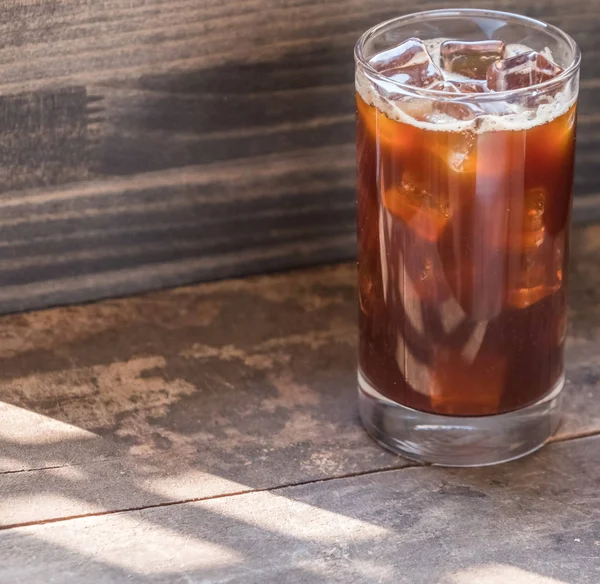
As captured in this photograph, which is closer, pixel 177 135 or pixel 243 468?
pixel 243 468

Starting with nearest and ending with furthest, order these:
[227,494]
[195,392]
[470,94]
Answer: [470,94]
[227,494]
[195,392]

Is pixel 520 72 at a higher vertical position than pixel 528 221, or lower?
higher

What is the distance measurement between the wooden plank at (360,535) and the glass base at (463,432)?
0.02 m

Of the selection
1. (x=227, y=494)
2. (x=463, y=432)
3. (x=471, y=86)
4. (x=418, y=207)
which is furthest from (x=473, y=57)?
(x=227, y=494)

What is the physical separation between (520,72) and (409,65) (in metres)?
0.10

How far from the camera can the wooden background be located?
1178 millimetres

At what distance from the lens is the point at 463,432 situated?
3.37 ft

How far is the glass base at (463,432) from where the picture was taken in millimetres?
1026

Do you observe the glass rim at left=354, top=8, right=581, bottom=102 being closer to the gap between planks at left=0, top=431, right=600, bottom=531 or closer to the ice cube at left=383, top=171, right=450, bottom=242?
the ice cube at left=383, top=171, right=450, bottom=242

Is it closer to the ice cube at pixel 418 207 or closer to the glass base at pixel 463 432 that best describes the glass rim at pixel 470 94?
the ice cube at pixel 418 207

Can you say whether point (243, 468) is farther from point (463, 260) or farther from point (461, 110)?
point (461, 110)

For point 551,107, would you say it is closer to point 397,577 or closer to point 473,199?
point 473,199

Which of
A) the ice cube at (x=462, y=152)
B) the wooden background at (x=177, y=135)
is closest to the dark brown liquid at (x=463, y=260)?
the ice cube at (x=462, y=152)

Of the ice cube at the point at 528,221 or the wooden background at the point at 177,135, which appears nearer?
the ice cube at the point at 528,221
